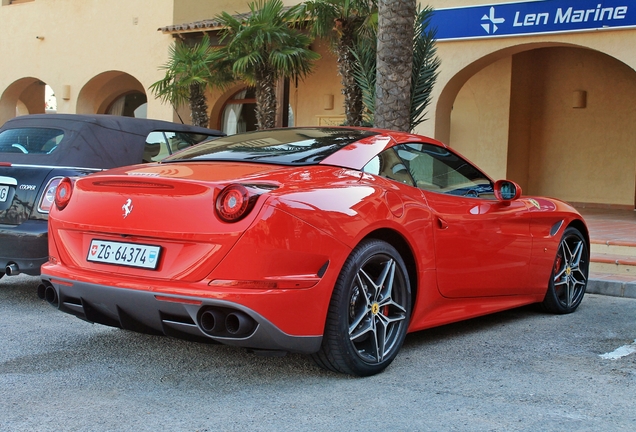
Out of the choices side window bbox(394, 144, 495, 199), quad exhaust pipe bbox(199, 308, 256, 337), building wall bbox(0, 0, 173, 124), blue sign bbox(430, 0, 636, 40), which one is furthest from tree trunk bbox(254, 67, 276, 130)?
quad exhaust pipe bbox(199, 308, 256, 337)

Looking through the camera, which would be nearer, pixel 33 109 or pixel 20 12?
pixel 20 12

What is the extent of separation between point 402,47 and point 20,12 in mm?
14588

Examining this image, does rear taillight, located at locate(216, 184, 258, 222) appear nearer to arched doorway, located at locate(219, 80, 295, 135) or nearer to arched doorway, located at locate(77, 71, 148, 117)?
arched doorway, located at locate(219, 80, 295, 135)

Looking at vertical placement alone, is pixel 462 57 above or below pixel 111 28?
below

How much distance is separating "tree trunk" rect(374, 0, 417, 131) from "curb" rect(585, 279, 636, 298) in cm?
302

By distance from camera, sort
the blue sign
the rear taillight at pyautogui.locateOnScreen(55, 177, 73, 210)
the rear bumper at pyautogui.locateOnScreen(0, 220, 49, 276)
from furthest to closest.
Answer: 1. the blue sign
2. the rear bumper at pyautogui.locateOnScreen(0, 220, 49, 276)
3. the rear taillight at pyautogui.locateOnScreen(55, 177, 73, 210)

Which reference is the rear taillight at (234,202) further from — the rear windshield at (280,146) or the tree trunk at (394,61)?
Answer: the tree trunk at (394,61)

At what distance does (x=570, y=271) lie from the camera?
20.1 feet

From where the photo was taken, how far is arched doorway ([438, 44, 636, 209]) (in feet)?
52.0

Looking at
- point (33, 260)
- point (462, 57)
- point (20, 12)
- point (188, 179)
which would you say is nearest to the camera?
point (188, 179)

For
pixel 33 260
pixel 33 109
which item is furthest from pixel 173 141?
pixel 33 109

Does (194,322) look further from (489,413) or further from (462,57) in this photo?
(462,57)

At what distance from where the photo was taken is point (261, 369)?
4156 mm

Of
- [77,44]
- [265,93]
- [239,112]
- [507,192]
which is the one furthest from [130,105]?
[507,192]
